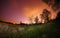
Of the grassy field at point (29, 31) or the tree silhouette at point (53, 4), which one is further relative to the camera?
the tree silhouette at point (53, 4)

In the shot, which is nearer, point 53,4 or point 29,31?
point 29,31

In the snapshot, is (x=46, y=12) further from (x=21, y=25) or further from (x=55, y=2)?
(x=21, y=25)

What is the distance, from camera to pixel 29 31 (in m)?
1.07

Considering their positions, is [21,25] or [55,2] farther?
[55,2]

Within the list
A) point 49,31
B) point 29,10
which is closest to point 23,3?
point 29,10

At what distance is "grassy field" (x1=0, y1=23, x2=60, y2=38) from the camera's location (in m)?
1.06

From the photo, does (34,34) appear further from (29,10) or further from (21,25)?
(29,10)

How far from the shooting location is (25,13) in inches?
46.6

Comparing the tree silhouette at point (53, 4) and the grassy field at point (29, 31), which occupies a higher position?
the tree silhouette at point (53, 4)

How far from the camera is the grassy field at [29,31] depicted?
3.48 feet

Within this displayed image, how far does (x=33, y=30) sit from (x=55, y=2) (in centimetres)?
28

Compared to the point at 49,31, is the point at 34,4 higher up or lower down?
higher up

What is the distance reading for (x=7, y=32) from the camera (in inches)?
41.9

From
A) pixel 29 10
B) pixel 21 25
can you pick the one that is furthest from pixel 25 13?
pixel 21 25
